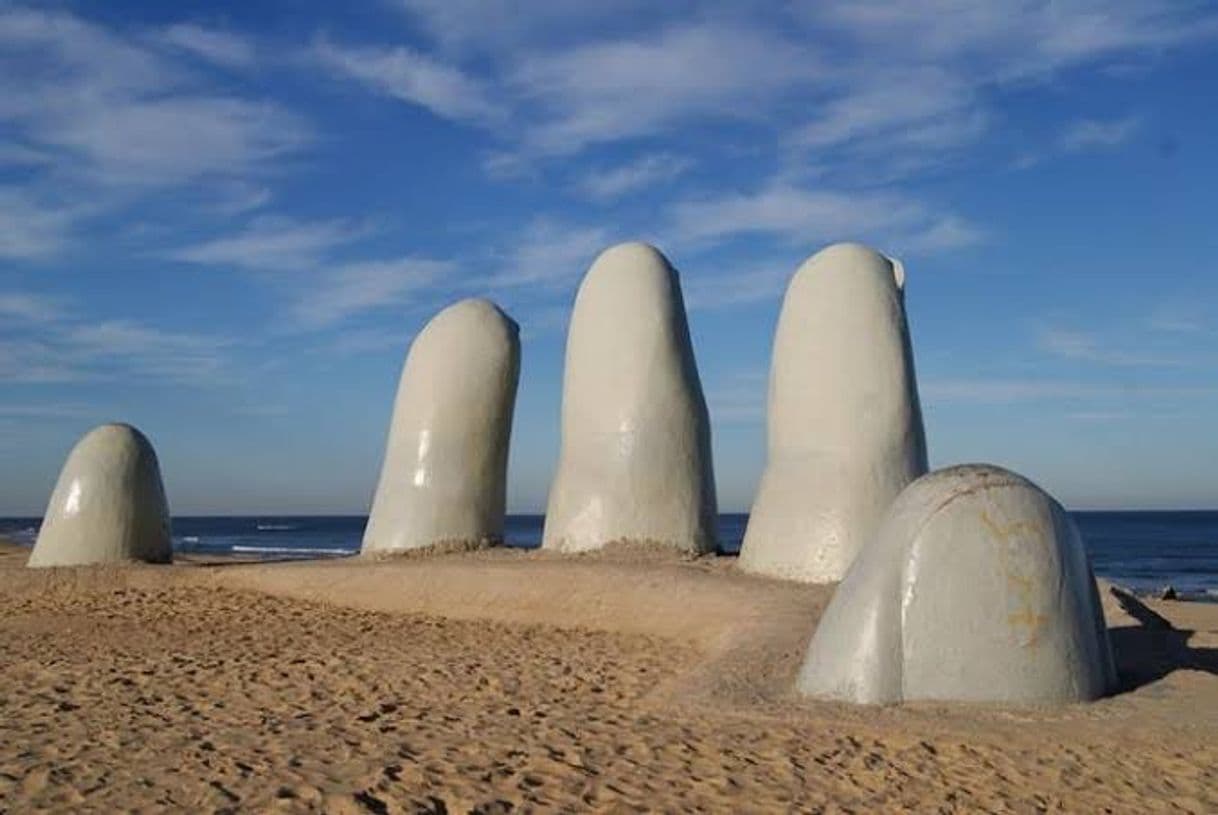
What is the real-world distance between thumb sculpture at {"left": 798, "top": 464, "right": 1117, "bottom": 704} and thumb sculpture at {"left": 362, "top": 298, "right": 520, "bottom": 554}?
861cm

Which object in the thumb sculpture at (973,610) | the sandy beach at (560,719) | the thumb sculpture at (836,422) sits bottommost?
the sandy beach at (560,719)

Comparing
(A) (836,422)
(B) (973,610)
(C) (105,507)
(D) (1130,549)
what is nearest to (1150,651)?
(B) (973,610)

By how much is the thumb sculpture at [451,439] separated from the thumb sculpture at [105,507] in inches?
120

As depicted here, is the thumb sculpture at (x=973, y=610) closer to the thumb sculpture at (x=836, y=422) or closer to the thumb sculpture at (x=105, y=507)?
the thumb sculpture at (x=836, y=422)

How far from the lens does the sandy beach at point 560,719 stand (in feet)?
18.0

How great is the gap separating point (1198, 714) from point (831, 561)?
4961mm

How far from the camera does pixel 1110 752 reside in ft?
20.3

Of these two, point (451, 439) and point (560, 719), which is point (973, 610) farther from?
point (451, 439)

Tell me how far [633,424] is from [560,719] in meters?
7.07

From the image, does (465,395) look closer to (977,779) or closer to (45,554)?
(45,554)

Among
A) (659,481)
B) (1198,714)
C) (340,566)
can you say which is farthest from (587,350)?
(1198,714)

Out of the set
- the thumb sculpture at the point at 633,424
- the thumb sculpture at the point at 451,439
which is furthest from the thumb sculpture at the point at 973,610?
the thumb sculpture at the point at 451,439

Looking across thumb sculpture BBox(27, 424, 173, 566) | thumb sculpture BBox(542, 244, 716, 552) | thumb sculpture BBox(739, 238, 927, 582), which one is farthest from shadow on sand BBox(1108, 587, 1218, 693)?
thumb sculpture BBox(27, 424, 173, 566)

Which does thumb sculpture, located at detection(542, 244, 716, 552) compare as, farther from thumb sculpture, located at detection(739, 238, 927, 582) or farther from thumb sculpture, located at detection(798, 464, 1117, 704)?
thumb sculpture, located at detection(798, 464, 1117, 704)
